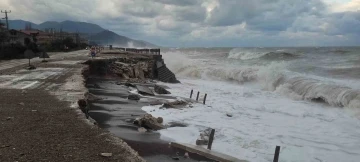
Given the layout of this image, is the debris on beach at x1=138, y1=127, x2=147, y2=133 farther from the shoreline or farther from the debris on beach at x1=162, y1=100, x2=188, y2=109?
the debris on beach at x1=162, y1=100, x2=188, y2=109

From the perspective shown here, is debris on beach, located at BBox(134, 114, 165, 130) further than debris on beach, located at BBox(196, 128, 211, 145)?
Yes

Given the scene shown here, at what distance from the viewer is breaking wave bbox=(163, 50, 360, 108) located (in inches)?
729

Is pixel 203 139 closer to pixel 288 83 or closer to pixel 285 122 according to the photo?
pixel 285 122

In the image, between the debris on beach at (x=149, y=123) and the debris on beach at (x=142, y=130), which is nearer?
the debris on beach at (x=142, y=130)

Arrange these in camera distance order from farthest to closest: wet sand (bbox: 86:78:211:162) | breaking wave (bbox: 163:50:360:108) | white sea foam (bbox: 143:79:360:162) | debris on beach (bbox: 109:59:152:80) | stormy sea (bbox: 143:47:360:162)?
debris on beach (bbox: 109:59:152:80), breaking wave (bbox: 163:50:360:108), stormy sea (bbox: 143:47:360:162), white sea foam (bbox: 143:79:360:162), wet sand (bbox: 86:78:211:162)

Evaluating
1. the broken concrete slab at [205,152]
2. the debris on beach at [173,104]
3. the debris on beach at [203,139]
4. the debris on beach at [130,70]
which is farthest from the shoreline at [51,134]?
the debris on beach at [130,70]

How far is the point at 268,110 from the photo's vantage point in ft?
54.4

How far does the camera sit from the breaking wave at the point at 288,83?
18516 millimetres

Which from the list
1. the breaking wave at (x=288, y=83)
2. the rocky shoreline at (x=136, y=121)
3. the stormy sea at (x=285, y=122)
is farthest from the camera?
the breaking wave at (x=288, y=83)

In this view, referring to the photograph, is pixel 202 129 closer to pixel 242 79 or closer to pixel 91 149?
pixel 91 149

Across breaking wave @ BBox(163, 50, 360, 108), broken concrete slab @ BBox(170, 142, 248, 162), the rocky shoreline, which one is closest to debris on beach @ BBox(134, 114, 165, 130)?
the rocky shoreline

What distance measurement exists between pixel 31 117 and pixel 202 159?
4152 millimetres

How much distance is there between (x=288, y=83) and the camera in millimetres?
25375

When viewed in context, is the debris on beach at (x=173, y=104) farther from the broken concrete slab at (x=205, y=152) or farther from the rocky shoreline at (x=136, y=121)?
the broken concrete slab at (x=205, y=152)
